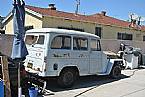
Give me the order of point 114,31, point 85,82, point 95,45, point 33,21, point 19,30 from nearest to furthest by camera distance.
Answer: point 19,30, point 95,45, point 85,82, point 33,21, point 114,31

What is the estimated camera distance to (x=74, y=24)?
18.0m

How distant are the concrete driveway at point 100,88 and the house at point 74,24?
505 centimetres

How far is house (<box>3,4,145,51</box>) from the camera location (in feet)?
53.6

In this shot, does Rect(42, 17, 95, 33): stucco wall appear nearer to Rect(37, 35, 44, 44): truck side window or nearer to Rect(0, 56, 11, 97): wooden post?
Rect(37, 35, 44, 44): truck side window

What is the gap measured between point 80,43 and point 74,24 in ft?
23.4

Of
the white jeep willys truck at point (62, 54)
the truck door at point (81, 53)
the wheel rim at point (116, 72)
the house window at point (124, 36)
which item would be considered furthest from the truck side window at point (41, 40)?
the house window at point (124, 36)

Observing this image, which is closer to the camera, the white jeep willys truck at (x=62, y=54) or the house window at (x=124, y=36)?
the white jeep willys truck at (x=62, y=54)

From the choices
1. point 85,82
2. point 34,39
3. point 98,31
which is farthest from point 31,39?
point 98,31

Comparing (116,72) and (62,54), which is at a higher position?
(62,54)

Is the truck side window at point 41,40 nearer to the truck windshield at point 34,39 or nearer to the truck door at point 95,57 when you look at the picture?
the truck windshield at point 34,39

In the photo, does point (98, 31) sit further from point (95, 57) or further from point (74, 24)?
point (95, 57)

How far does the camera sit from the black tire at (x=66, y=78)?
10.3 m

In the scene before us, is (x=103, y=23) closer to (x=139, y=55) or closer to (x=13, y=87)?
(x=139, y=55)

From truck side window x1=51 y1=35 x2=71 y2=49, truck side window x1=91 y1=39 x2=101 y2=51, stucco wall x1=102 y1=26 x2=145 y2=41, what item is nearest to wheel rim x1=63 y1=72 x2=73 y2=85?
truck side window x1=51 y1=35 x2=71 y2=49
